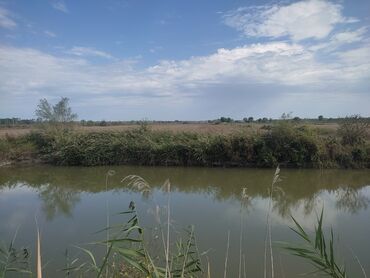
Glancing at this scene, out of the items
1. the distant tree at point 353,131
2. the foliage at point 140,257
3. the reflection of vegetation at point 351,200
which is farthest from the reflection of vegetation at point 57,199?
the distant tree at point 353,131

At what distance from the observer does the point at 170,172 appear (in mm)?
13727

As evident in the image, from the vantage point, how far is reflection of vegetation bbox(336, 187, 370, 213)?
28.0 feet

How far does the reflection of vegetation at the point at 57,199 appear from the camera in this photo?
27.2 ft

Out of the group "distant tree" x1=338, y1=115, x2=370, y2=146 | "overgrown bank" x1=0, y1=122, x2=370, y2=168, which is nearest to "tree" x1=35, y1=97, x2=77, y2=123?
"overgrown bank" x1=0, y1=122, x2=370, y2=168

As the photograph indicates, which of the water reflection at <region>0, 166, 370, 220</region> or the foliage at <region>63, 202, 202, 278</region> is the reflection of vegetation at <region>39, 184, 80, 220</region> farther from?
the foliage at <region>63, 202, 202, 278</region>

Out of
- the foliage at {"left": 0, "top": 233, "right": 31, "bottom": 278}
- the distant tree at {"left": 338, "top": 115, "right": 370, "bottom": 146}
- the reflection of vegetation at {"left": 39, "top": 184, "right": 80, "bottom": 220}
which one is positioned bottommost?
the reflection of vegetation at {"left": 39, "top": 184, "right": 80, "bottom": 220}

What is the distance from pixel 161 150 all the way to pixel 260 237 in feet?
31.0

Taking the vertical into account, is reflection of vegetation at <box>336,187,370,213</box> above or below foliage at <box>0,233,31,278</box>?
below

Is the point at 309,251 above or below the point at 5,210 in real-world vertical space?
above

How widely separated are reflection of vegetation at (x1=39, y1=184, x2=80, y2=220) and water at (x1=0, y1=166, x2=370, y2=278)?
0.07 feet

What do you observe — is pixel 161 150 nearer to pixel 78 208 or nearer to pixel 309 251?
pixel 78 208

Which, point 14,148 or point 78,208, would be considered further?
point 14,148

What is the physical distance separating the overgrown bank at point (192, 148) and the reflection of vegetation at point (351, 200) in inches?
135

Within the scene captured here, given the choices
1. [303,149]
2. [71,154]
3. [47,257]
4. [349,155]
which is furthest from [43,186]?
[349,155]
